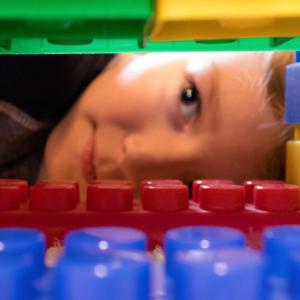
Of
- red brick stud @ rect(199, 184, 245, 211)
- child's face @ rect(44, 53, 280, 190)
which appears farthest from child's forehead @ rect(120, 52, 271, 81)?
red brick stud @ rect(199, 184, 245, 211)

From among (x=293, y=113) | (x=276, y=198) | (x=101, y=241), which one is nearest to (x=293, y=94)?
(x=293, y=113)

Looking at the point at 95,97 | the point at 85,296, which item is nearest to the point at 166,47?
the point at 85,296

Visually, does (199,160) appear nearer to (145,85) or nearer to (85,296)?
(145,85)

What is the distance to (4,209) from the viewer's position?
0.55 metres

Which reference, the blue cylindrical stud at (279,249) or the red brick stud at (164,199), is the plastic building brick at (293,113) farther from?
the blue cylindrical stud at (279,249)

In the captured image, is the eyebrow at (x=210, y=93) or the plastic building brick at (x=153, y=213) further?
the eyebrow at (x=210, y=93)

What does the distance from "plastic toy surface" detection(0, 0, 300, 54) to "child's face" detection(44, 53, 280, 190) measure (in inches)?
17.2

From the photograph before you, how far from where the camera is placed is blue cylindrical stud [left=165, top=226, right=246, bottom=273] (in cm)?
36

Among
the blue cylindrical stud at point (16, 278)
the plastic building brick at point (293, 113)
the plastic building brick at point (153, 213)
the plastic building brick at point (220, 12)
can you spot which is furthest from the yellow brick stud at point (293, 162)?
the blue cylindrical stud at point (16, 278)

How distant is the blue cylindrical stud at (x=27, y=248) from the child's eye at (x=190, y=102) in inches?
23.0

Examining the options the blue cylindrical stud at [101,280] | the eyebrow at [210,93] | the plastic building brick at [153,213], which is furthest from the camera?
the eyebrow at [210,93]

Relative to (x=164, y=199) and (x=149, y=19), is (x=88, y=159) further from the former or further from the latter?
(x=149, y=19)

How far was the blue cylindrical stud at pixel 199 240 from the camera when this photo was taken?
0.36 meters

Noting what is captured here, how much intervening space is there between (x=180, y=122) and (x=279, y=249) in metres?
0.59
